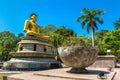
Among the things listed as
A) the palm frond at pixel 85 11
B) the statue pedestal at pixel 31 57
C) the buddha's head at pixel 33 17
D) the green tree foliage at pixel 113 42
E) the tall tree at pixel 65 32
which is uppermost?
the palm frond at pixel 85 11

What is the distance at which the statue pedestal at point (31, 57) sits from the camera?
18.8 metres

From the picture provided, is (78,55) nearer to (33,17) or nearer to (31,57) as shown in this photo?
(31,57)

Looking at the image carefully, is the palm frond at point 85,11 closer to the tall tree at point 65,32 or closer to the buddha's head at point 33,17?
the tall tree at point 65,32

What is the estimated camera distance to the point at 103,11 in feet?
124

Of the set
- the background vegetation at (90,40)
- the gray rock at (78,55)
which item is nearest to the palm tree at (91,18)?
the background vegetation at (90,40)

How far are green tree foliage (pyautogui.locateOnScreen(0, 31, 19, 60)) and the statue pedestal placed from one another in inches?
963

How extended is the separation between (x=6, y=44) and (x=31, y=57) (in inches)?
1127

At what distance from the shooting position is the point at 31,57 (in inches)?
773

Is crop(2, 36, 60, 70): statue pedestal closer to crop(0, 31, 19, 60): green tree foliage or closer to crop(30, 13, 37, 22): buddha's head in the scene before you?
crop(30, 13, 37, 22): buddha's head

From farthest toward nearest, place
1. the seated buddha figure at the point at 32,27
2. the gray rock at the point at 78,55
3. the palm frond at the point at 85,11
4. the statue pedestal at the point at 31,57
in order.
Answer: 1. the palm frond at the point at 85,11
2. the seated buddha figure at the point at 32,27
3. the statue pedestal at the point at 31,57
4. the gray rock at the point at 78,55

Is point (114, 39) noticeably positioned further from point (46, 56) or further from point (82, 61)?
point (82, 61)

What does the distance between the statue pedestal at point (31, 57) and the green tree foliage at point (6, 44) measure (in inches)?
963

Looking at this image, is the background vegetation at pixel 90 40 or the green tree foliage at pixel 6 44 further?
the green tree foliage at pixel 6 44

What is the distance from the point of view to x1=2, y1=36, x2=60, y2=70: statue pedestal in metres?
18.8
